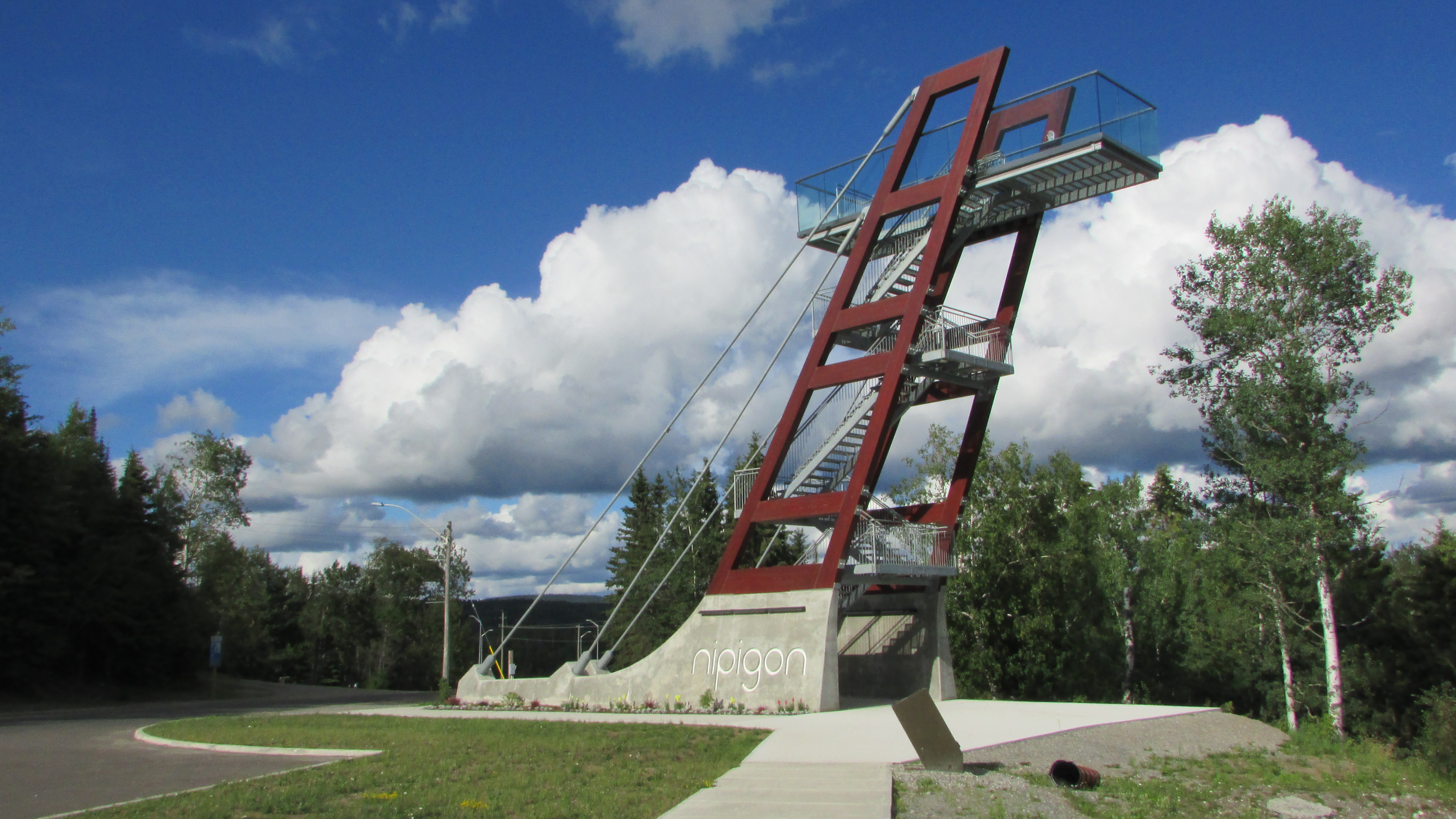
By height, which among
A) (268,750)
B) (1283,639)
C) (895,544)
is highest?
(895,544)

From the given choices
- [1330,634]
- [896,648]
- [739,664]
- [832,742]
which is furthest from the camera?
[1330,634]

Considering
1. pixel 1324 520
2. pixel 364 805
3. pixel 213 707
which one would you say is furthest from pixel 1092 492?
pixel 364 805

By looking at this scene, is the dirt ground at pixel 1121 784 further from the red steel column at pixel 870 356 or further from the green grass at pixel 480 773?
the red steel column at pixel 870 356

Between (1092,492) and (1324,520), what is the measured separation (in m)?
19.5

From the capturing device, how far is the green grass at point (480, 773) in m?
9.73

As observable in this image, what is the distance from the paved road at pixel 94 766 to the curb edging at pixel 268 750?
0.63ft

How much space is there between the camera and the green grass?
9734mm

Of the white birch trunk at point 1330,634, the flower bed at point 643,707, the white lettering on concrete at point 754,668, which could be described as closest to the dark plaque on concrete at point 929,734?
the flower bed at point 643,707

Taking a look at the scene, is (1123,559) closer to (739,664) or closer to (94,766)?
(739,664)

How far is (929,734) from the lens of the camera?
12.0m

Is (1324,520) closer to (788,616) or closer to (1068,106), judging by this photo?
(1068,106)

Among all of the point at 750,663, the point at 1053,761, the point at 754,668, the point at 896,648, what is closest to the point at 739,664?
the point at 750,663

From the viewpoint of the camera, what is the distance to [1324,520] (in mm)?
27219

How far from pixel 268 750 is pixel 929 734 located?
1041 cm
